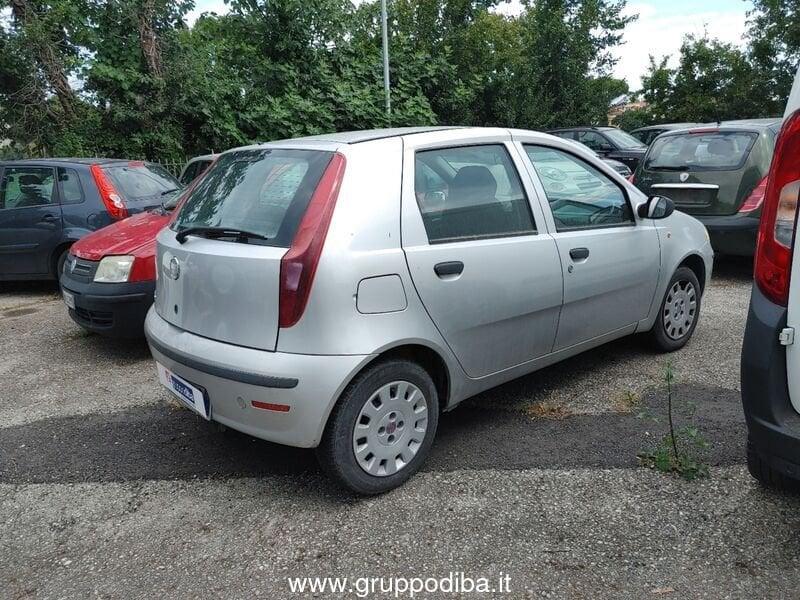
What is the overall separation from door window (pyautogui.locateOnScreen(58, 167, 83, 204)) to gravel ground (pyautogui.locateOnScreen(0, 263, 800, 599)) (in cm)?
323

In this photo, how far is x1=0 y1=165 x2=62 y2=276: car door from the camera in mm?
6941

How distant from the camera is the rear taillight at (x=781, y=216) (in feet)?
7.38

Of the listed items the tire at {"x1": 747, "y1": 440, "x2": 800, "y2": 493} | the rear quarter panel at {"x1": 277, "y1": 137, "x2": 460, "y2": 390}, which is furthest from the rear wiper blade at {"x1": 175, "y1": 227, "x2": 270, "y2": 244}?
the tire at {"x1": 747, "y1": 440, "x2": 800, "y2": 493}

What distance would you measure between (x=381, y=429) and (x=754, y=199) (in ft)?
17.4

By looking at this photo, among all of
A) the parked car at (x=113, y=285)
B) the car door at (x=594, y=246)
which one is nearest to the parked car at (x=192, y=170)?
the parked car at (x=113, y=285)

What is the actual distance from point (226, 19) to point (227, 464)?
14350mm

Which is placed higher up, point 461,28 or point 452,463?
point 461,28

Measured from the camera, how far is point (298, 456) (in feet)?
11.4

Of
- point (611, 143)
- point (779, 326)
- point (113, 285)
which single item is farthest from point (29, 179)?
point (611, 143)

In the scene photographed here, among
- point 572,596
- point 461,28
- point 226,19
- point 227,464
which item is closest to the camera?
point 572,596

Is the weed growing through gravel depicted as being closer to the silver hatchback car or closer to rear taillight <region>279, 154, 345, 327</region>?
the silver hatchback car

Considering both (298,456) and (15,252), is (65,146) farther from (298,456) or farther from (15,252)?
(298,456)

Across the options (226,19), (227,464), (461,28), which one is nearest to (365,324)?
(227,464)

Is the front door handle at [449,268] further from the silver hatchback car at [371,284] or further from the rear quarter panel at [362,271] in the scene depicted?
the rear quarter panel at [362,271]
